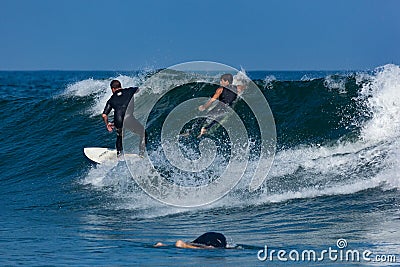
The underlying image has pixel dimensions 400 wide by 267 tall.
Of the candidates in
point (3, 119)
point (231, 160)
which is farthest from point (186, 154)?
point (3, 119)

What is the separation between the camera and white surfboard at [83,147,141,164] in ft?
43.5

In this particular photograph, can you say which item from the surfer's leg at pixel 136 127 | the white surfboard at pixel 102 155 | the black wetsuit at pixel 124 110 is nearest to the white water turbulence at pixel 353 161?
the surfer's leg at pixel 136 127

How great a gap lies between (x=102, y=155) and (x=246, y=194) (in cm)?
405

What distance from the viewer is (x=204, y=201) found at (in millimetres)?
10773

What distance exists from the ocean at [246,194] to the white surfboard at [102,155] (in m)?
0.20

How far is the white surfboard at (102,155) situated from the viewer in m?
13.3

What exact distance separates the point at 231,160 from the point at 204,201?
7.97 feet

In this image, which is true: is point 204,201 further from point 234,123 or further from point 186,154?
point 234,123

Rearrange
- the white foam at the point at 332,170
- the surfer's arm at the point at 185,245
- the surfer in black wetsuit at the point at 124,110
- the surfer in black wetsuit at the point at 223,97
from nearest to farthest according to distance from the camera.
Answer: the surfer's arm at the point at 185,245 < the white foam at the point at 332,170 < the surfer in black wetsuit at the point at 124,110 < the surfer in black wetsuit at the point at 223,97

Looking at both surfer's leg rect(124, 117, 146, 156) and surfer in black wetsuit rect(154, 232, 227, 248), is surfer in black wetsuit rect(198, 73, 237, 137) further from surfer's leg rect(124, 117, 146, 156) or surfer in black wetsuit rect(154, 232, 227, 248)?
surfer in black wetsuit rect(154, 232, 227, 248)

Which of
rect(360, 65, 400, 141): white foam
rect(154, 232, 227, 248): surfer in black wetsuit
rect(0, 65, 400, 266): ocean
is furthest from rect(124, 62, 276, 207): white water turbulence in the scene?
rect(154, 232, 227, 248): surfer in black wetsuit

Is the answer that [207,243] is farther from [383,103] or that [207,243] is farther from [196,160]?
[383,103]

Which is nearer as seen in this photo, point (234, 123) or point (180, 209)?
point (180, 209)

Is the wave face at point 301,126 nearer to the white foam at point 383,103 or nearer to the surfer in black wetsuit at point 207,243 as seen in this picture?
the white foam at point 383,103
